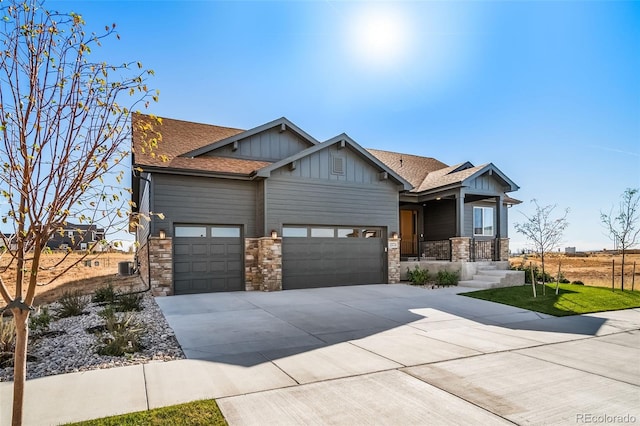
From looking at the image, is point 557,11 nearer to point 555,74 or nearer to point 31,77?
point 555,74

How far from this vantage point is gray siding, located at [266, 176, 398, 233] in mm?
12797

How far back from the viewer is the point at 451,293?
12031mm

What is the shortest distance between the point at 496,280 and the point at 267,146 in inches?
404

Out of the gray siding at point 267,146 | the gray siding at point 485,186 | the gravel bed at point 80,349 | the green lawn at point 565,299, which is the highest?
the gray siding at point 267,146

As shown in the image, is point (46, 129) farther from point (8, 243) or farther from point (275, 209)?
point (275, 209)

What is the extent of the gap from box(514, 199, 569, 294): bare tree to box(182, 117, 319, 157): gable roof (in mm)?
8650

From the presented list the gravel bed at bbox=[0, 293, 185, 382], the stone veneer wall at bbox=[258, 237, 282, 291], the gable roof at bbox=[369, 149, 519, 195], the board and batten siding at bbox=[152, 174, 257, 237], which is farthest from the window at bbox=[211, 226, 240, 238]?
the gable roof at bbox=[369, 149, 519, 195]

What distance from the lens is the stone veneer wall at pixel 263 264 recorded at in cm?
1246

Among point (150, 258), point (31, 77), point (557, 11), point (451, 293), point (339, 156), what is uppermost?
point (557, 11)

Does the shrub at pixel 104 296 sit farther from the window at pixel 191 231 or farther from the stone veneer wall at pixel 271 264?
the stone veneer wall at pixel 271 264

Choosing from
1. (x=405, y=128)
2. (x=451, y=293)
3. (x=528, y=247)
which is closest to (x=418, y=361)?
(x=451, y=293)

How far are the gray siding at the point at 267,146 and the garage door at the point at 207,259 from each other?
3.09 meters

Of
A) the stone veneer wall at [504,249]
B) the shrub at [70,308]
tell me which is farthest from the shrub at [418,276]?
the shrub at [70,308]

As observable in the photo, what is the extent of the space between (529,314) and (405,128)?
11.6 metres
